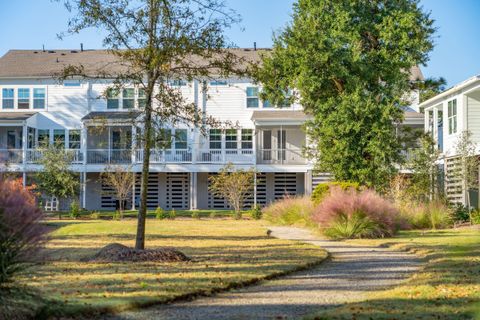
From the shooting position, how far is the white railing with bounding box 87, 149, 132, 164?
130ft

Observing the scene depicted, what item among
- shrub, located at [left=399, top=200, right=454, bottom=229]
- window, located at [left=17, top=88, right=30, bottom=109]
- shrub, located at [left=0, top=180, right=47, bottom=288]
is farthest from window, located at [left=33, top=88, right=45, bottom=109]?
shrub, located at [left=0, top=180, right=47, bottom=288]

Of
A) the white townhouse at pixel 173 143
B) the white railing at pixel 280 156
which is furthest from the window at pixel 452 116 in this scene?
the white railing at pixel 280 156

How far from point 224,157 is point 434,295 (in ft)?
96.3

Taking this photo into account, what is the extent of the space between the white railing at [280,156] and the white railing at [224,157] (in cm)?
78

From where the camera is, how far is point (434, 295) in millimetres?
9719

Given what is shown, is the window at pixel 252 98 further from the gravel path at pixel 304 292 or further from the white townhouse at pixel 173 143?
the gravel path at pixel 304 292

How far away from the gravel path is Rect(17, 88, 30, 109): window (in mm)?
29692

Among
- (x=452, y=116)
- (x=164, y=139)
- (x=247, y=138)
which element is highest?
(x=452, y=116)

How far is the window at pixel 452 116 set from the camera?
1271 inches

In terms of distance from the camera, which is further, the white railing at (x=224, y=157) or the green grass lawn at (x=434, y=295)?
the white railing at (x=224, y=157)

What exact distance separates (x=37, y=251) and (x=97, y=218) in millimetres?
26284

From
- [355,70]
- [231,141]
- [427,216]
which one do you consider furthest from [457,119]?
[231,141]

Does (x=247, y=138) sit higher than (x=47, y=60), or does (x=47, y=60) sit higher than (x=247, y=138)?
(x=47, y=60)

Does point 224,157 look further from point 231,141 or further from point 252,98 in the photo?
point 252,98
